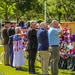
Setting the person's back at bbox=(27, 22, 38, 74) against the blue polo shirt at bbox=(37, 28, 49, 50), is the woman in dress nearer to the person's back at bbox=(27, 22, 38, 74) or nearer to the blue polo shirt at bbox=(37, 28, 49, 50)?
the person's back at bbox=(27, 22, 38, 74)

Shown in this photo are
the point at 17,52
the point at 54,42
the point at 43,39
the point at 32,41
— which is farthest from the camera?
the point at 17,52

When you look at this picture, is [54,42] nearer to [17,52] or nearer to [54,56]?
[54,56]

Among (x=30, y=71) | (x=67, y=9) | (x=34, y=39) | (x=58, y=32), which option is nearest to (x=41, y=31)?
(x=58, y=32)

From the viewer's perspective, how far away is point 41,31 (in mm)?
10836

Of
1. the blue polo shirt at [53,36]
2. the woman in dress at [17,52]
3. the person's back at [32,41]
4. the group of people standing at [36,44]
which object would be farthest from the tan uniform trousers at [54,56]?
the woman in dress at [17,52]

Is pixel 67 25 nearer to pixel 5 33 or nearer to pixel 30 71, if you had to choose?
pixel 5 33

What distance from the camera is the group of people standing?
10.6 meters

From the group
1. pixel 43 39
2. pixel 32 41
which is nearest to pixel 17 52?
pixel 32 41

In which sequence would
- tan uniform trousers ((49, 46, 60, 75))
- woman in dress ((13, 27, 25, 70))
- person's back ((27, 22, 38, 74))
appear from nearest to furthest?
tan uniform trousers ((49, 46, 60, 75)) < person's back ((27, 22, 38, 74)) < woman in dress ((13, 27, 25, 70))

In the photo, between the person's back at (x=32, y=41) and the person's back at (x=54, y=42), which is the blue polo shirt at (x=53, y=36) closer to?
the person's back at (x=54, y=42)

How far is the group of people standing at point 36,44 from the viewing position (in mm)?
10609

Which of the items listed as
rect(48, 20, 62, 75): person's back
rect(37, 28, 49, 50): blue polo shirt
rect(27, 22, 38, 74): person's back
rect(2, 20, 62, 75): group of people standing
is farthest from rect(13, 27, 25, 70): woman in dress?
rect(48, 20, 62, 75): person's back

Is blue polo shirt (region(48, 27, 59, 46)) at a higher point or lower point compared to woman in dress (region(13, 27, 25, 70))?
higher

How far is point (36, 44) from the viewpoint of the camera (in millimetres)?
12438
